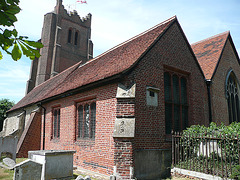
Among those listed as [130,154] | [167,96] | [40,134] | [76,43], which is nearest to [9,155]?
[40,134]

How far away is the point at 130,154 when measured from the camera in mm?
7098

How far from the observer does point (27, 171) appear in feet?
19.5

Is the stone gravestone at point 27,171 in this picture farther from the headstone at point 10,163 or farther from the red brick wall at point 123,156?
the headstone at point 10,163

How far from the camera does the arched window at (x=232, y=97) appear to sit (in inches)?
535

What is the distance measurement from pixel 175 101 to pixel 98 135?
158 inches

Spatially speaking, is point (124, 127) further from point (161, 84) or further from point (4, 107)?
point (4, 107)

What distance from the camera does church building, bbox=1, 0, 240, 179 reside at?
7500 millimetres

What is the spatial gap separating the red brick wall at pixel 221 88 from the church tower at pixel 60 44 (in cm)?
2213

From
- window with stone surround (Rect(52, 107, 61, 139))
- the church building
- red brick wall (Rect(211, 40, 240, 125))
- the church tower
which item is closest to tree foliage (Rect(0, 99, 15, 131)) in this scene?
the church tower

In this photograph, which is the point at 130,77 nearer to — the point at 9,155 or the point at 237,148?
the point at 237,148

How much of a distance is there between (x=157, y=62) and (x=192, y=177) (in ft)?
15.4

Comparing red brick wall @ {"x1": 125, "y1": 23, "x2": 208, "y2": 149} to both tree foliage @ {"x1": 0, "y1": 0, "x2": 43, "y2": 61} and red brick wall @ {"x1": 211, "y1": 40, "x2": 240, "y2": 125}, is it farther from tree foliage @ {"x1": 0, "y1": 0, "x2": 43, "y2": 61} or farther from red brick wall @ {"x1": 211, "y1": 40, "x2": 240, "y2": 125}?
tree foliage @ {"x1": 0, "y1": 0, "x2": 43, "y2": 61}

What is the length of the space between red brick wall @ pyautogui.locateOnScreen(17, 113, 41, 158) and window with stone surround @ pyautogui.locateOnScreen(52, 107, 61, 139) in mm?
1880

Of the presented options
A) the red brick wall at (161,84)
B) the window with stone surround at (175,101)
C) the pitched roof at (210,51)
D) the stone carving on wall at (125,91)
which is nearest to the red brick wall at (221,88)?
the pitched roof at (210,51)
